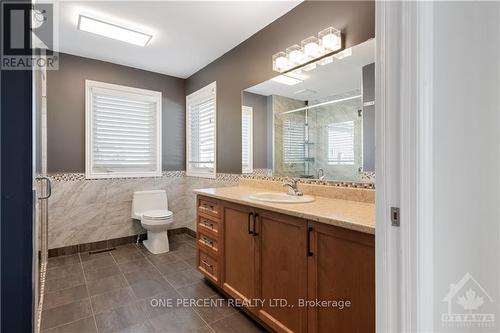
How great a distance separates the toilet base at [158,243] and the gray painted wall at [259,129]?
1560 millimetres

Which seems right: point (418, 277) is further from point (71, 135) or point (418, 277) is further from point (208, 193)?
point (71, 135)

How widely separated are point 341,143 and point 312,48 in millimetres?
791

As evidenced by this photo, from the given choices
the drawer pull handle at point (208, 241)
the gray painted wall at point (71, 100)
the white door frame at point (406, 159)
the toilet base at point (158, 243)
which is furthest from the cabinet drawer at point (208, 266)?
the gray painted wall at point (71, 100)

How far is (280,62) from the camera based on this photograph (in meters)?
2.33

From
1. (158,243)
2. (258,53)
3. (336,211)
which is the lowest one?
(158,243)

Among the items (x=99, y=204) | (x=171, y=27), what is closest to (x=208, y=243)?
(x=99, y=204)

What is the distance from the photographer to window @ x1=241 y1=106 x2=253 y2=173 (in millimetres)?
2828

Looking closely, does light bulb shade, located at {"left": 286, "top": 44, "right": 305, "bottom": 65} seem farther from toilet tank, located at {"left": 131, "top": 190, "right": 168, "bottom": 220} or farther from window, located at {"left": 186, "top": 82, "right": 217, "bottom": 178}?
toilet tank, located at {"left": 131, "top": 190, "right": 168, "bottom": 220}

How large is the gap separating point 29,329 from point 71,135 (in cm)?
309

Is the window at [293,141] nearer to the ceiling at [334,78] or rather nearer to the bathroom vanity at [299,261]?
the ceiling at [334,78]

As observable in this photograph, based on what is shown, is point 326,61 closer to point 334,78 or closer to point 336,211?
point 334,78

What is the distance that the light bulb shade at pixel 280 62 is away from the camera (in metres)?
2.29

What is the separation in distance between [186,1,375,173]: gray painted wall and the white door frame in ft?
3.49

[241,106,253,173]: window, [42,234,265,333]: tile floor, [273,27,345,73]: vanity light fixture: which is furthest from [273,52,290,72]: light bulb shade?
[42,234,265,333]: tile floor
